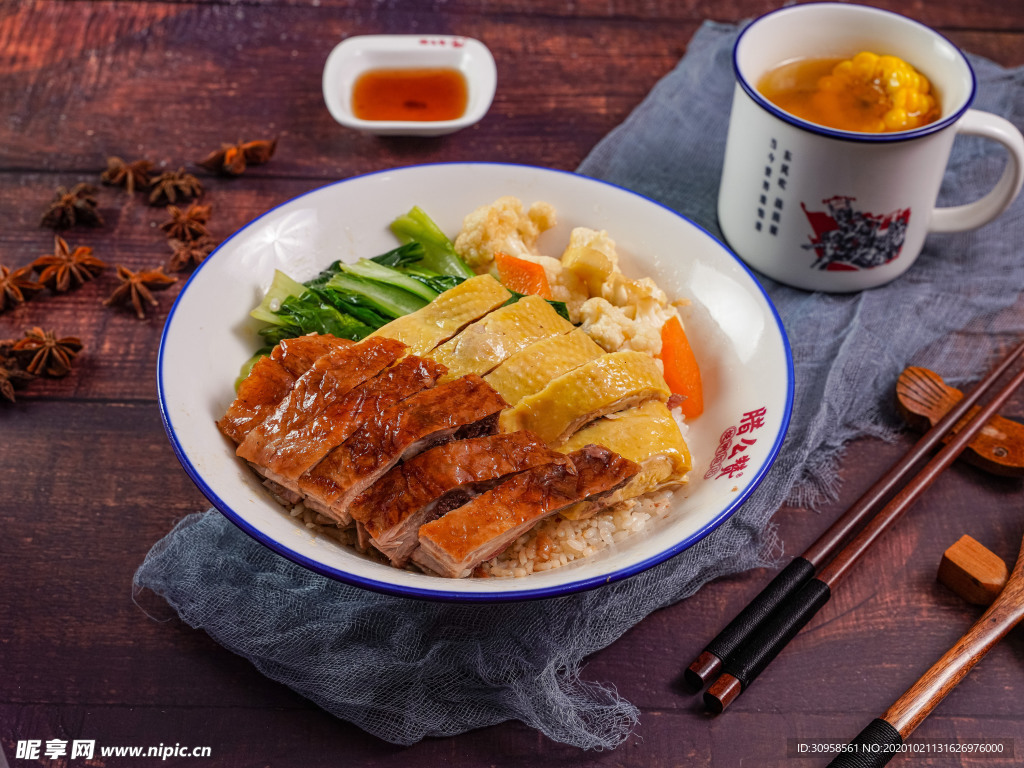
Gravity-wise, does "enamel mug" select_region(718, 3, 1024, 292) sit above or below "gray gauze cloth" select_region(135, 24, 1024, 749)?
above

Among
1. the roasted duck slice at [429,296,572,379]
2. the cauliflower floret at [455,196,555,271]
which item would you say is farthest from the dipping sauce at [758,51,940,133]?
the roasted duck slice at [429,296,572,379]

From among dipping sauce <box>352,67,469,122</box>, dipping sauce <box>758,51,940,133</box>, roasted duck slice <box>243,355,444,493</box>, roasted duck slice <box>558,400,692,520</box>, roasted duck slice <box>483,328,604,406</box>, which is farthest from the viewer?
dipping sauce <box>352,67,469,122</box>

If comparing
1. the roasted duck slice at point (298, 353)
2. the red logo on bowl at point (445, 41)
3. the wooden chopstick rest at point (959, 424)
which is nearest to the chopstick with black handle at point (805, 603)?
the wooden chopstick rest at point (959, 424)

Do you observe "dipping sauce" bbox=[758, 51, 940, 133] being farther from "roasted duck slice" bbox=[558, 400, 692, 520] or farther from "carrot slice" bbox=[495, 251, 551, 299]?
"roasted duck slice" bbox=[558, 400, 692, 520]

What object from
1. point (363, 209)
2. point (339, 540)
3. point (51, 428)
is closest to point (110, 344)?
point (51, 428)

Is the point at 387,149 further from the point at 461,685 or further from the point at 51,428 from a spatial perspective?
the point at 461,685

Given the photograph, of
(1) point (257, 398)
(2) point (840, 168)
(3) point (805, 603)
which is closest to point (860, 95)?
(2) point (840, 168)

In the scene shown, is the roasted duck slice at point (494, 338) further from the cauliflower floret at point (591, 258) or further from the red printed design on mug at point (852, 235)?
the red printed design on mug at point (852, 235)

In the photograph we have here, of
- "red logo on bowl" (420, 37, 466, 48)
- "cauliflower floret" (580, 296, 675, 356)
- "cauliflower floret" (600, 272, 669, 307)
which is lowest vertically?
"cauliflower floret" (580, 296, 675, 356)
